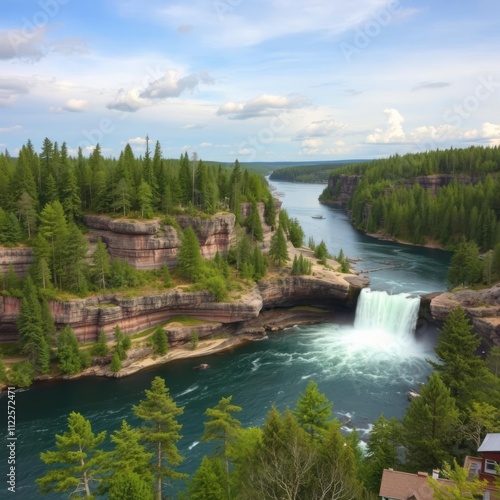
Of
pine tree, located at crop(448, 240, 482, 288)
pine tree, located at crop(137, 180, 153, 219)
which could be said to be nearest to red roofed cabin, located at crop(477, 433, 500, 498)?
pine tree, located at crop(448, 240, 482, 288)

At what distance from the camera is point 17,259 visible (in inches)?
2212

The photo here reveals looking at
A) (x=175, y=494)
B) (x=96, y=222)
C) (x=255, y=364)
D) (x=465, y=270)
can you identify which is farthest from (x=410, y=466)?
(x=96, y=222)

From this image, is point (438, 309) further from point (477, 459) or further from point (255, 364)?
point (477, 459)

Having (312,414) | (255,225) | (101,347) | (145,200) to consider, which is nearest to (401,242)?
(255,225)

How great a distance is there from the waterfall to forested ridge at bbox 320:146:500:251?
32.0 metres

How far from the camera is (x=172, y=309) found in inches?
2340

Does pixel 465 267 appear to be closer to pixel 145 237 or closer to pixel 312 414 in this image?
pixel 312 414

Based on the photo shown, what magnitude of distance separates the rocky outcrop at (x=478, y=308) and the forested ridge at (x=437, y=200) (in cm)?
3486

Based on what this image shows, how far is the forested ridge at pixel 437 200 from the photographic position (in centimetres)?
10856

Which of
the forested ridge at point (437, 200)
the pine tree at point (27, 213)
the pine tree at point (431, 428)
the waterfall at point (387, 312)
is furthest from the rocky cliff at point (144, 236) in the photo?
the forested ridge at point (437, 200)

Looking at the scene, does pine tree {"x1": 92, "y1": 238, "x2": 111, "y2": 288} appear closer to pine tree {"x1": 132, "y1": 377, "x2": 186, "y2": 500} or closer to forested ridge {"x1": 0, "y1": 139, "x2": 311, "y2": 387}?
forested ridge {"x1": 0, "y1": 139, "x2": 311, "y2": 387}

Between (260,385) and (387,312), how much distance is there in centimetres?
2471

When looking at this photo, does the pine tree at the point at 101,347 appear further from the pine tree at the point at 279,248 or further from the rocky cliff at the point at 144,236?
the pine tree at the point at 279,248

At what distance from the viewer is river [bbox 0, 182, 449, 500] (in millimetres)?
41125
